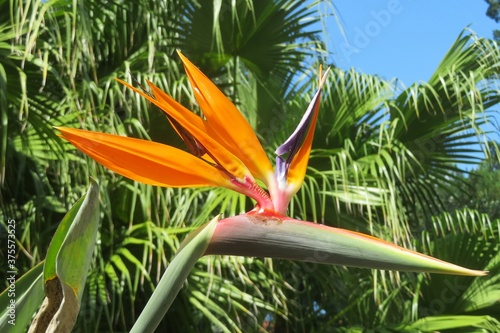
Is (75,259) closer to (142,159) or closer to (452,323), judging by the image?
(142,159)

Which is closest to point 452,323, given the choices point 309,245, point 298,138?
point 298,138

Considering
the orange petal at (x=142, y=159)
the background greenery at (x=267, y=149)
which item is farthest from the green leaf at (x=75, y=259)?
the background greenery at (x=267, y=149)

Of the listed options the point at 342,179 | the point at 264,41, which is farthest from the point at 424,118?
the point at 264,41

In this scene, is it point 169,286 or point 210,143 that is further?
point 210,143

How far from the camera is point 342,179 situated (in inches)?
90.1

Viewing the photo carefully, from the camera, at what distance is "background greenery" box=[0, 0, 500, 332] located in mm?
2008

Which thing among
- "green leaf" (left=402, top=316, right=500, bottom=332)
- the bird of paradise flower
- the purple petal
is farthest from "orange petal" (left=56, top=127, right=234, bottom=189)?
"green leaf" (left=402, top=316, right=500, bottom=332)

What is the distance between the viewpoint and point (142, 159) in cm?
36

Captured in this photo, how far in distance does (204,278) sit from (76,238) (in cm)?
190

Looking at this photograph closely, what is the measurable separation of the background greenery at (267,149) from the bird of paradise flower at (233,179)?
1.40 m

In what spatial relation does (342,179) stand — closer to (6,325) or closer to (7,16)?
(7,16)

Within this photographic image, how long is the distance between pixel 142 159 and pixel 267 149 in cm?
207

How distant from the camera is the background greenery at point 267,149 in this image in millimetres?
2008

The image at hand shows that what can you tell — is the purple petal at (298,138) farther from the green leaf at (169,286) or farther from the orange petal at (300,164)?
the green leaf at (169,286)
